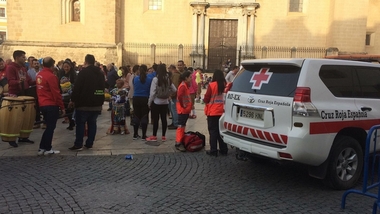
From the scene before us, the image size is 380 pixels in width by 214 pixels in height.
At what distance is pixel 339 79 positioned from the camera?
5.09 m

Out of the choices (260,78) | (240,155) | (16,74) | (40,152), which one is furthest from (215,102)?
(16,74)

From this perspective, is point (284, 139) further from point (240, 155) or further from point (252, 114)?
point (240, 155)

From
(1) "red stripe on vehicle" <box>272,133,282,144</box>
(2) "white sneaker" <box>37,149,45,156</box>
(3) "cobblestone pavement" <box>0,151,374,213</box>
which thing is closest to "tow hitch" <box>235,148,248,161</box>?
(3) "cobblestone pavement" <box>0,151,374,213</box>

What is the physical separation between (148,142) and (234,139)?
3015 millimetres

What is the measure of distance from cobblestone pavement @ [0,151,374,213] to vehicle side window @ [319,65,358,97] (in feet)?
4.33

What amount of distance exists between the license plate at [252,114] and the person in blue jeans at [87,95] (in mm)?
3181

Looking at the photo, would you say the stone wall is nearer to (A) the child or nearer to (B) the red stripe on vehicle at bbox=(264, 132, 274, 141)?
(A) the child

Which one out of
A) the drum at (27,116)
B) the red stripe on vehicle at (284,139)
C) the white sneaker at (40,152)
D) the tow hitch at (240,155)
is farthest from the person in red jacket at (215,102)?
the drum at (27,116)

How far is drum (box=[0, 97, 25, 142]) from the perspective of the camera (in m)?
6.93

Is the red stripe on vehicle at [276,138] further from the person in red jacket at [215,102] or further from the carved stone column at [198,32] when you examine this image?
the carved stone column at [198,32]

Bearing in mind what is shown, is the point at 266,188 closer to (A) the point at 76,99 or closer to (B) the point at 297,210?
(B) the point at 297,210

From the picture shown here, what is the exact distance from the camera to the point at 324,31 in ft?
89.6

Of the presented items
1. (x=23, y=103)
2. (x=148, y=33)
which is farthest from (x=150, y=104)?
(x=148, y=33)

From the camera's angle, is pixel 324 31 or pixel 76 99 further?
pixel 324 31
